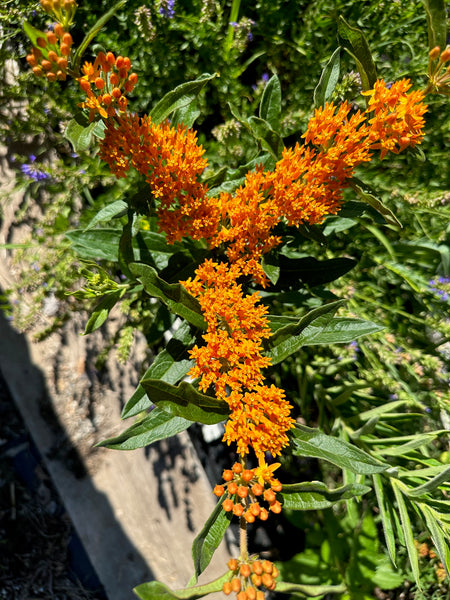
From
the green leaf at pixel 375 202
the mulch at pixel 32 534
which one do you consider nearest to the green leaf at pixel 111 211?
the green leaf at pixel 375 202

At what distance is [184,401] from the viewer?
1.01 m

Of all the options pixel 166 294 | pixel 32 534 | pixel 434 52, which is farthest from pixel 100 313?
pixel 32 534

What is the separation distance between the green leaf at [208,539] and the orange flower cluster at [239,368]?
26cm

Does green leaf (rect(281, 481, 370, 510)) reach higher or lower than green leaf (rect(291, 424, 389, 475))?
lower

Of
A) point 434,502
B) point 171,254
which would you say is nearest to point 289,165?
point 171,254

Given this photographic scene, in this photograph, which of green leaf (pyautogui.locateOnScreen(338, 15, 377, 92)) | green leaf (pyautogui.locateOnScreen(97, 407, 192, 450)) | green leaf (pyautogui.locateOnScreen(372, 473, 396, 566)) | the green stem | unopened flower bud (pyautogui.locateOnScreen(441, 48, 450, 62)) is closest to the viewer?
unopened flower bud (pyautogui.locateOnScreen(441, 48, 450, 62))

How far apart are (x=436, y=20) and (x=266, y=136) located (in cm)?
46

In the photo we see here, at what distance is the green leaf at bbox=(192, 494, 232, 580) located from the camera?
1028 millimetres

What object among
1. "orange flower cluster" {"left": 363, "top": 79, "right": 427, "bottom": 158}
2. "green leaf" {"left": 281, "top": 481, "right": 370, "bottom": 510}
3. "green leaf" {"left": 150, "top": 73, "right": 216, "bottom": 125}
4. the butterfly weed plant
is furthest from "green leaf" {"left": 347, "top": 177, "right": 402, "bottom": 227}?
"green leaf" {"left": 281, "top": 481, "right": 370, "bottom": 510}

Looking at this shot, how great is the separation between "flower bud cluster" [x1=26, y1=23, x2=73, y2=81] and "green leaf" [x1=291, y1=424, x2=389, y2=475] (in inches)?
41.6

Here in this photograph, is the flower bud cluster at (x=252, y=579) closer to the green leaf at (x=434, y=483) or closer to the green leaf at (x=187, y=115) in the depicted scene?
the green leaf at (x=434, y=483)

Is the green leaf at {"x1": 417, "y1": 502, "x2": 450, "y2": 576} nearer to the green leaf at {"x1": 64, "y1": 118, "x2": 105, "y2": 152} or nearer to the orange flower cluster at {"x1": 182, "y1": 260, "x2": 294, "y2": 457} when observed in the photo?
the orange flower cluster at {"x1": 182, "y1": 260, "x2": 294, "y2": 457}

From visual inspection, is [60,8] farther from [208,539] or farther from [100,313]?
[208,539]

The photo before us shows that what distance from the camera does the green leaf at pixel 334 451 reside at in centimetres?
109
